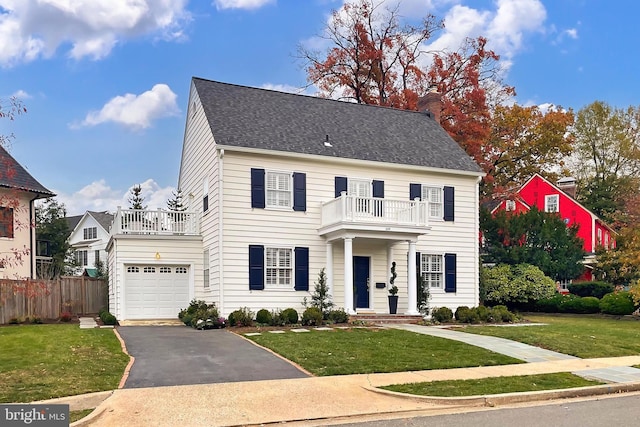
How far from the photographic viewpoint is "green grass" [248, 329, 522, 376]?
1267cm

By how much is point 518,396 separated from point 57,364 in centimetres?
834

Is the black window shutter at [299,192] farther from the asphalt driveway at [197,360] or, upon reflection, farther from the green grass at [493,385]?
the green grass at [493,385]

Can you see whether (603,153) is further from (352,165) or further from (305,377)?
(305,377)

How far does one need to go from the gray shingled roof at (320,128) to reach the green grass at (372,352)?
7.98 meters

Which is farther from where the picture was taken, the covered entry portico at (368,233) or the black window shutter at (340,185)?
the black window shutter at (340,185)

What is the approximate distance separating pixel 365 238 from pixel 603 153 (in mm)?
36818

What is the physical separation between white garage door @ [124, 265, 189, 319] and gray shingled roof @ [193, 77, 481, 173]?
211 inches

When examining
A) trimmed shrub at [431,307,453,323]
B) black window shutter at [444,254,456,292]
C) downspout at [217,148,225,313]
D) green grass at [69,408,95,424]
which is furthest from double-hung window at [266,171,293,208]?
green grass at [69,408,95,424]

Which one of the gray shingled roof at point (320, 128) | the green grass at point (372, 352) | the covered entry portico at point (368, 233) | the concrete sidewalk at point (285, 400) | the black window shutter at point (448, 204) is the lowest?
the green grass at point (372, 352)

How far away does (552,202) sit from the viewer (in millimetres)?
43906

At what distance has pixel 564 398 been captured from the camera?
35.0ft

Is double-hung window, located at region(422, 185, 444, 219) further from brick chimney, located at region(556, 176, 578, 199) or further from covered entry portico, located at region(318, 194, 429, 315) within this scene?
brick chimney, located at region(556, 176, 578, 199)

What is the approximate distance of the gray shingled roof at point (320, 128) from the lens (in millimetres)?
22719

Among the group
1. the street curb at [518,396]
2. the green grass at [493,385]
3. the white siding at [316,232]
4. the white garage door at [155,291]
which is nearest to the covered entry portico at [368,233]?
the white siding at [316,232]
